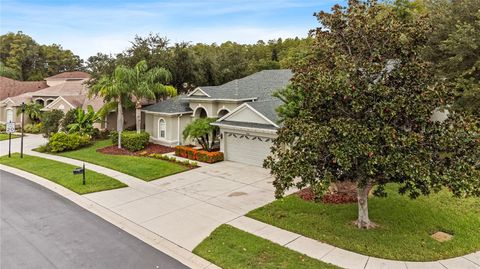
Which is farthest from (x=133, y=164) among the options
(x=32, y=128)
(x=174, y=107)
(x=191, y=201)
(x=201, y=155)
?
(x=32, y=128)

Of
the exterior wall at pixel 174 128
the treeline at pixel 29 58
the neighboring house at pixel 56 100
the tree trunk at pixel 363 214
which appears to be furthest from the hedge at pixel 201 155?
the treeline at pixel 29 58

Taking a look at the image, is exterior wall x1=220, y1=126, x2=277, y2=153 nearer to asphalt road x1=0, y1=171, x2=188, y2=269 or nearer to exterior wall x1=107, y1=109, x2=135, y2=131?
asphalt road x1=0, y1=171, x2=188, y2=269

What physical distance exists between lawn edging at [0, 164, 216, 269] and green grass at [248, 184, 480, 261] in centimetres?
316

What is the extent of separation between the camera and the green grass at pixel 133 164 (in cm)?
1703

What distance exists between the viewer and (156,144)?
82.5ft

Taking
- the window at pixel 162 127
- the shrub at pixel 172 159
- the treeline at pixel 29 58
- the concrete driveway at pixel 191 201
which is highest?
the treeline at pixel 29 58

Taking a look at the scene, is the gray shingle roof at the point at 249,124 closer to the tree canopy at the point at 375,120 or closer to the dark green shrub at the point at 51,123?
the tree canopy at the point at 375,120

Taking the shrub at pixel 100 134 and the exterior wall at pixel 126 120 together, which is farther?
the exterior wall at pixel 126 120

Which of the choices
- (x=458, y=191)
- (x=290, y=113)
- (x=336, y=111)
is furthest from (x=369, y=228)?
(x=290, y=113)

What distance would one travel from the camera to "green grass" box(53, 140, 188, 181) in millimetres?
17028

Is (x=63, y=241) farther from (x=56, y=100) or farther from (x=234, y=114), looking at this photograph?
(x=56, y=100)

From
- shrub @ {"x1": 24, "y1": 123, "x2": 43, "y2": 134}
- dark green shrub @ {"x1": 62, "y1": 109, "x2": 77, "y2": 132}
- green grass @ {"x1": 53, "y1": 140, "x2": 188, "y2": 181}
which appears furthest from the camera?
shrub @ {"x1": 24, "y1": 123, "x2": 43, "y2": 134}

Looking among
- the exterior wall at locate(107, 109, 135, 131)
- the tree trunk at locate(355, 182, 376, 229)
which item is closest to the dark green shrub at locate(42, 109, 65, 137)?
the exterior wall at locate(107, 109, 135, 131)

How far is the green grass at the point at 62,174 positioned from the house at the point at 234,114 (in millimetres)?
7355
